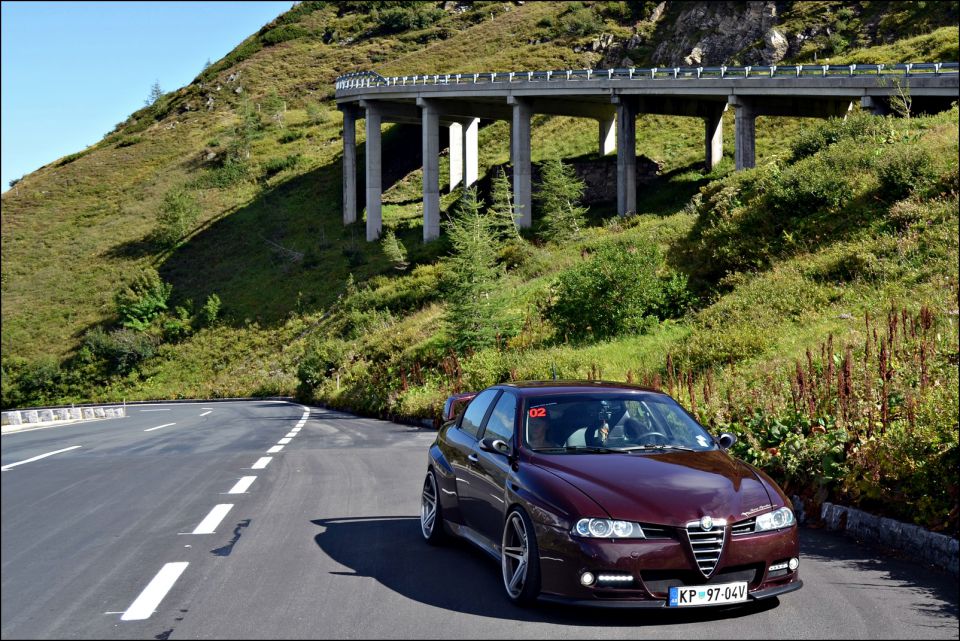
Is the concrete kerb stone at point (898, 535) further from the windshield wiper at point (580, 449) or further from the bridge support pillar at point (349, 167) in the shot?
the bridge support pillar at point (349, 167)

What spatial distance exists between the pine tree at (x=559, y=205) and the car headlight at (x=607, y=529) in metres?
55.2

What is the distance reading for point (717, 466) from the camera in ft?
22.9

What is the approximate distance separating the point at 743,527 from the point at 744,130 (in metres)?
53.7

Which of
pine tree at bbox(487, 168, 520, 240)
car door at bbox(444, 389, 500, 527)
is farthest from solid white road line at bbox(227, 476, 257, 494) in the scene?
pine tree at bbox(487, 168, 520, 240)

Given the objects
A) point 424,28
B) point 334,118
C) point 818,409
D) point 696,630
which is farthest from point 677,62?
point 696,630

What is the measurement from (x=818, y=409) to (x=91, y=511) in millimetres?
8349

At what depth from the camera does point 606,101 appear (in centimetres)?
6725

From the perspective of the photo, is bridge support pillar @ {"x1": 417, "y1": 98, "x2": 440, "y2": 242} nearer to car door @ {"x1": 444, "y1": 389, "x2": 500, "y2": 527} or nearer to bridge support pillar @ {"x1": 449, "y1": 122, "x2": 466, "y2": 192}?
bridge support pillar @ {"x1": 449, "y1": 122, "x2": 466, "y2": 192}

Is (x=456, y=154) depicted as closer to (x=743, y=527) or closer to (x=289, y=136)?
(x=289, y=136)

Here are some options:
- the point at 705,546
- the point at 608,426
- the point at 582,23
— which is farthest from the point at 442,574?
the point at 582,23

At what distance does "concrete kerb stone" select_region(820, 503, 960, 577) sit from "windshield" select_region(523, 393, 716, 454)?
6.46 ft

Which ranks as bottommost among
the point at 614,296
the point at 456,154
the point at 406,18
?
the point at 614,296

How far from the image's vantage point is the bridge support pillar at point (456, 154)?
85625 mm

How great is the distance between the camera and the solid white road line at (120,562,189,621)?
6035mm
